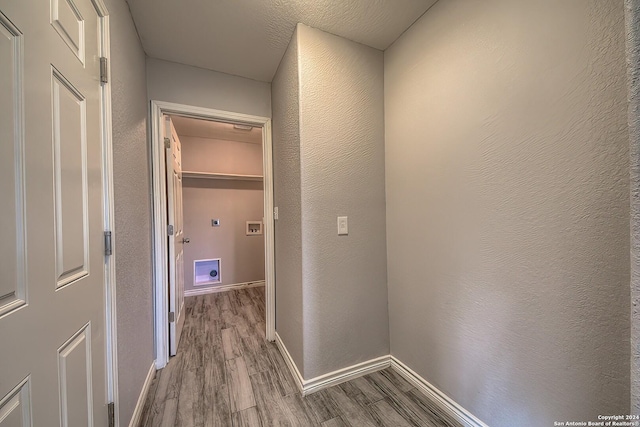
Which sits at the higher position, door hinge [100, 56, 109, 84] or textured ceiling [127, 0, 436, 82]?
textured ceiling [127, 0, 436, 82]

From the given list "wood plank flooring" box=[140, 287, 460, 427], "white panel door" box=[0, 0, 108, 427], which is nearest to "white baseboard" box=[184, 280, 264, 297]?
"wood plank flooring" box=[140, 287, 460, 427]

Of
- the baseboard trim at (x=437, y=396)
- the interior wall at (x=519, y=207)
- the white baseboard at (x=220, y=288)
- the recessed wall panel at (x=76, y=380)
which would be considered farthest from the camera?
the white baseboard at (x=220, y=288)

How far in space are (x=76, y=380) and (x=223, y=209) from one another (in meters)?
2.96

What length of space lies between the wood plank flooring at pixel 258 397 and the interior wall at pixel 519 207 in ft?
0.86

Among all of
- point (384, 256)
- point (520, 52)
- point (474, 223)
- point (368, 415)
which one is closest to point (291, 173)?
point (384, 256)

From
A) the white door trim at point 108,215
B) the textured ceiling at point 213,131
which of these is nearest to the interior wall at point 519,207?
the white door trim at point 108,215

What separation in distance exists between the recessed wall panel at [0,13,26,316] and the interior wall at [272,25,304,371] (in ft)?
3.73

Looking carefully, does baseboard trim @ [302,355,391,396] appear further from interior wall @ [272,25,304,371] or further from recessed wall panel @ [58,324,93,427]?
recessed wall panel @ [58,324,93,427]

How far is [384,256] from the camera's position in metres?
1.76

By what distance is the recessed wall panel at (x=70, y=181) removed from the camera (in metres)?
0.71

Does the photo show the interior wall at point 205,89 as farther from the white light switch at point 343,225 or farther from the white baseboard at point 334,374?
the white baseboard at point 334,374

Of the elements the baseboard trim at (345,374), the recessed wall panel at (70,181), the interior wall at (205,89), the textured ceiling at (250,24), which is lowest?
the baseboard trim at (345,374)

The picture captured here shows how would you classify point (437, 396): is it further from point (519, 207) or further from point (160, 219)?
point (160, 219)

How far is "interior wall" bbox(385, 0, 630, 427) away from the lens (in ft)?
2.65
